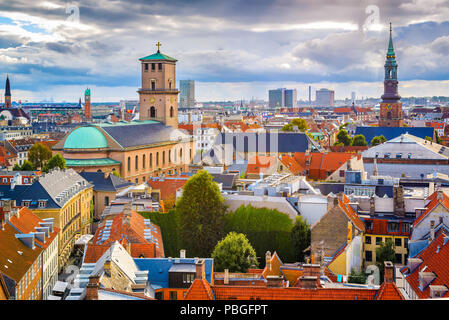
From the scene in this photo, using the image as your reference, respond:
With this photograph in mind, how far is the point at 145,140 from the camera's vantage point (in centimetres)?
7469

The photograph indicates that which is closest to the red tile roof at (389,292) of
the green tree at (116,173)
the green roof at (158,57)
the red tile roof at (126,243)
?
the red tile roof at (126,243)

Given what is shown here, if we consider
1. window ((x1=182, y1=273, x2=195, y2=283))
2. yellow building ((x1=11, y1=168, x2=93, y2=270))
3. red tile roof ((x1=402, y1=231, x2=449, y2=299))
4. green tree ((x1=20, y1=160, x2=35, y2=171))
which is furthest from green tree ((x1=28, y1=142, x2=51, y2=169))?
red tile roof ((x1=402, y1=231, x2=449, y2=299))

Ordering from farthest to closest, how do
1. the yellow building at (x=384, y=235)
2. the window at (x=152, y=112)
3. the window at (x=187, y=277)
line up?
the window at (x=152, y=112), the yellow building at (x=384, y=235), the window at (x=187, y=277)

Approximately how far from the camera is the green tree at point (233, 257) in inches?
1167

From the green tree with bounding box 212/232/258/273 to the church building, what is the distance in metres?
37.7

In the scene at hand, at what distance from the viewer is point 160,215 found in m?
38.1

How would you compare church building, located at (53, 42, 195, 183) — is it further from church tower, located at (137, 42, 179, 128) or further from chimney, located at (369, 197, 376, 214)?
chimney, located at (369, 197, 376, 214)

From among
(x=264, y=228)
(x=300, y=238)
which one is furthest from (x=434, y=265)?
(x=264, y=228)

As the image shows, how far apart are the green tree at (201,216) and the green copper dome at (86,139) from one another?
32.8 metres

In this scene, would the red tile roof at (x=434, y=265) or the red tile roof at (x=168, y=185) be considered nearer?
the red tile roof at (x=434, y=265)

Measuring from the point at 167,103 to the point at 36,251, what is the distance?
2337 inches

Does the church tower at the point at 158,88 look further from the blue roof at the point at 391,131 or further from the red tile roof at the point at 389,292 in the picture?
the red tile roof at the point at 389,292
